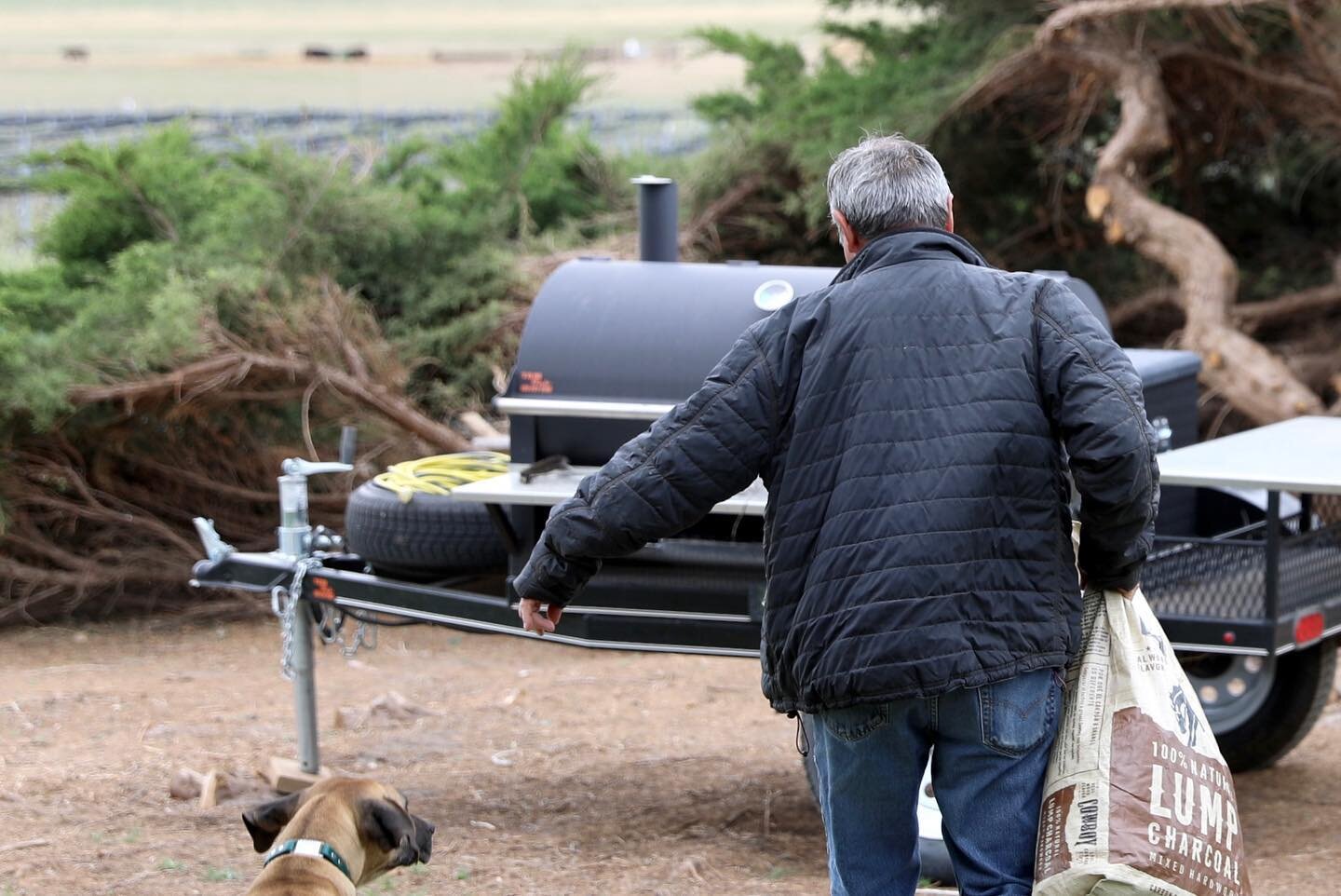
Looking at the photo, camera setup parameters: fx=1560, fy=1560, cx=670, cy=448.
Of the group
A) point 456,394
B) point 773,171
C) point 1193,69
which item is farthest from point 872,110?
point 456,394

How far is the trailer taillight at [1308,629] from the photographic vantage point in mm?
4246

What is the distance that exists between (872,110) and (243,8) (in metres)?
78.9

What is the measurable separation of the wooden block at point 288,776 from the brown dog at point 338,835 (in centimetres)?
151

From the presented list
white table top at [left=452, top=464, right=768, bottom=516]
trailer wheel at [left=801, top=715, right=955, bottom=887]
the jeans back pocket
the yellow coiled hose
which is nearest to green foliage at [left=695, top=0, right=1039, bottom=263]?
the yellow coiled hose

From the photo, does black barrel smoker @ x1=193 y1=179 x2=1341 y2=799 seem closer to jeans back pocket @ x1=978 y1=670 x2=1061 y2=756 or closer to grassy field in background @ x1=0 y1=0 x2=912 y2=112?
jeans back pocket @ x1=978 y1=670 x2=1061 y2=756

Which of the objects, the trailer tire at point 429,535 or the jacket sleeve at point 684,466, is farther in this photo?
the trailer tire at point 429,535

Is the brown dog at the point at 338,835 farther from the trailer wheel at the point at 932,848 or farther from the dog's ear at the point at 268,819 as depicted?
the trailer wheel at the point at 932,848

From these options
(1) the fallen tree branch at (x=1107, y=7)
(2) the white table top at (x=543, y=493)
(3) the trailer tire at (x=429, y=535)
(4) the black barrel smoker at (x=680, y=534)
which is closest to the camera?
(2) the white table top at (x=543, y=493)

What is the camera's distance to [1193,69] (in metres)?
8.43

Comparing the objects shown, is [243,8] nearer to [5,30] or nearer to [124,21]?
[124,21]

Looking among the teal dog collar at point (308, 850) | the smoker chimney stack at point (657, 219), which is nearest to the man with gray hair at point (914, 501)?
the teal dog collar at point (308, 850)

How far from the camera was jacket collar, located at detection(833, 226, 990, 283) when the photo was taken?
105 inches

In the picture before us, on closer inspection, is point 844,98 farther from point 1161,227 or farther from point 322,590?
point 322,590

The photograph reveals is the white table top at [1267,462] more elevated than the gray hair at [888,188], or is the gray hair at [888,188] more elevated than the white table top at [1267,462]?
the gray hair at [888,188]
